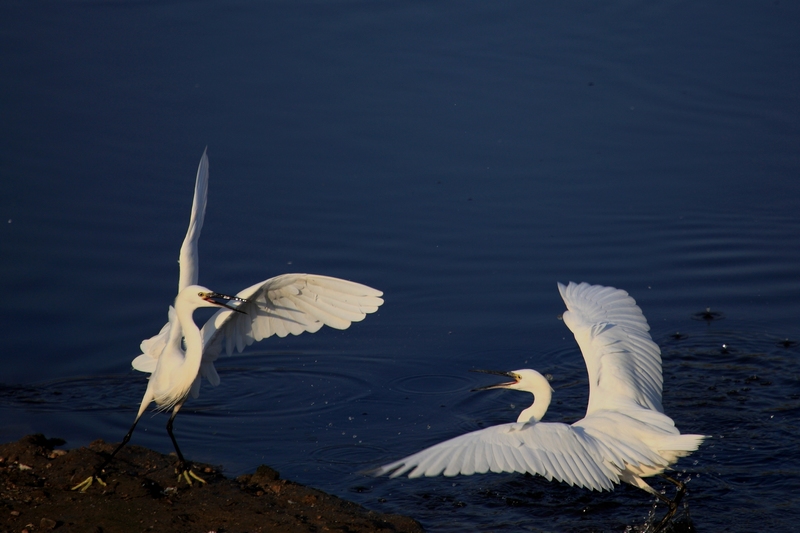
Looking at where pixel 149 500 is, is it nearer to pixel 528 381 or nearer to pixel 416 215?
pixel 528 381

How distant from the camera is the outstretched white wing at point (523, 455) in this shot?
450 cm

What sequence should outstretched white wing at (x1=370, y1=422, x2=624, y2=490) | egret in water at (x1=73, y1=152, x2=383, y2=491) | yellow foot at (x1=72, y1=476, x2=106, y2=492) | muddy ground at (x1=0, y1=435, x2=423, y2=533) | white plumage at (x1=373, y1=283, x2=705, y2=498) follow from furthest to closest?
egret in water at (x1=73, y1=152, x2=383, y2=491), yellow foot at (x1=72, y1=476, x2=106, y2=492), muddy ground at (x1=0, y1=435, x2=423, y2=533), white plumage at (x1=373, y1=283, x2=705, y2=498), outstretched white wing at (x1=370, y1=422, x2=624, y2=490)

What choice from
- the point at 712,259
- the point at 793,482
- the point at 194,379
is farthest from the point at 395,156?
the point at 793,482

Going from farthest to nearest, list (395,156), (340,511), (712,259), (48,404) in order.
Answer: (395,156)
(712,259)
(48,404)
(340,511)

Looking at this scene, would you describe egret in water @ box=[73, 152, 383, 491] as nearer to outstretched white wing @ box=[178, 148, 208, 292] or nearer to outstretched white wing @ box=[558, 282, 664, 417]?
outstretched white wing @ box=[178, 148, 208, 292]

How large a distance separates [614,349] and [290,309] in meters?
2.25

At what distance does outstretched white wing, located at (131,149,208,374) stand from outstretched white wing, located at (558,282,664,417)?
268cm

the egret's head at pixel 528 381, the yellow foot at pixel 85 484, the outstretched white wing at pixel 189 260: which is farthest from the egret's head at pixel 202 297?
the egret's head at pixel 528 381

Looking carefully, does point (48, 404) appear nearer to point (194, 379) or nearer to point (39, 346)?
point (39, 346)

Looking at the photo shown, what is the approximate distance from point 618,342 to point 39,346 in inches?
188

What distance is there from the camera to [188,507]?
220 inches

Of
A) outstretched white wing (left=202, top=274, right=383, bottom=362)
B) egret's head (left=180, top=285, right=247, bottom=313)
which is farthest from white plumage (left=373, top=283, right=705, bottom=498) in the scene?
egret's head (left=180, top=285, right=247, bottom=313)

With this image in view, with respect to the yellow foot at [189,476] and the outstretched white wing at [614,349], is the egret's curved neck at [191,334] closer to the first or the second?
the yellow foot at [189,476]

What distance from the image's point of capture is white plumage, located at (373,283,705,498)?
4.69 meters
